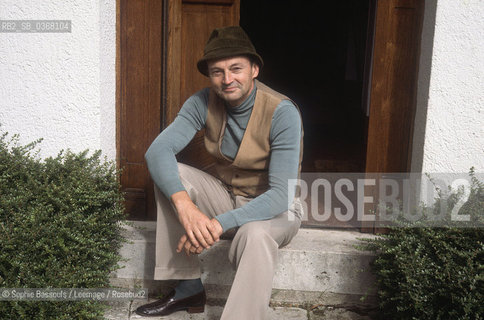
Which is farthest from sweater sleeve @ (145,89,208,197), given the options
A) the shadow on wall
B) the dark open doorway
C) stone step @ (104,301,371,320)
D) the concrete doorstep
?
the dark open doorway

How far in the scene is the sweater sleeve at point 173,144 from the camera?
2764mm

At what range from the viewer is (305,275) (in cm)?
322

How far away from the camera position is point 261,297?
2447mm

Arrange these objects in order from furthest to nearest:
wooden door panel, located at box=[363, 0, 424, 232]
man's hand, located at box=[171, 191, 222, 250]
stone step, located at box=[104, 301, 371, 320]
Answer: wooden door panel, located at box=[363, 0, 424, 232] → stone step, located at box=[104, 301, 371, 320] → man's hand, located at box=[171, 191, 222, 250]

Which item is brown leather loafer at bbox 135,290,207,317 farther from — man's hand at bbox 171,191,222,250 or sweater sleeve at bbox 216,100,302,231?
sweater sleeve at bbox 216,100,302,231

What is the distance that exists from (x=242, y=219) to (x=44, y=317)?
44.4 inches

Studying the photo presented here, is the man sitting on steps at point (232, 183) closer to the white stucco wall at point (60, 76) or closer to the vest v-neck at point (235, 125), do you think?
the vest v-neck at point (235, 125)

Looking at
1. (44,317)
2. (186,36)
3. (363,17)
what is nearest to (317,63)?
(363,17)

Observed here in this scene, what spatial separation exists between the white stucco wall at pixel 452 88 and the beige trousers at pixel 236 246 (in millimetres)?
1064

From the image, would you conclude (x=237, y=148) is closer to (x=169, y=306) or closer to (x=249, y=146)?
(x=249, y=146)

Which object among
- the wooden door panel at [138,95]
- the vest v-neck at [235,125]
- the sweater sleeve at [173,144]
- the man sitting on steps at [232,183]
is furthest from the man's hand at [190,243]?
the wooden door panel at [138,95]

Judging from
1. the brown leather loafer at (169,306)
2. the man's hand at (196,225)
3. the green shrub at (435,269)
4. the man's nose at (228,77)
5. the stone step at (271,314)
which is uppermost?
the man's nose at (228,77)

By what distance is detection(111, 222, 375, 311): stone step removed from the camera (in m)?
3.18

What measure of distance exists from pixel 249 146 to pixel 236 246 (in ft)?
2.11
